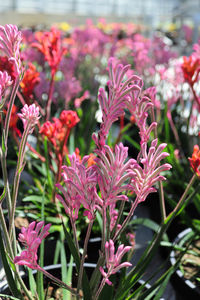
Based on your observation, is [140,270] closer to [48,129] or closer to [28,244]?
[28,244]

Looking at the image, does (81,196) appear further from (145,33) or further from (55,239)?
(145,33)

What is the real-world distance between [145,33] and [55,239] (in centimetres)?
456

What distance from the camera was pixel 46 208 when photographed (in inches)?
43.9

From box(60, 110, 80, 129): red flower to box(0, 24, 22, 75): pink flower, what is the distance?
0.30 metres

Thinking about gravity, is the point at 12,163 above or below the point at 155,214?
above

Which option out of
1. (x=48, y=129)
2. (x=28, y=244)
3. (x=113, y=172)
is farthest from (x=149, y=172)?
(x=48, y=129)

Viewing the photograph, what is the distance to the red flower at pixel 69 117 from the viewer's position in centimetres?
84

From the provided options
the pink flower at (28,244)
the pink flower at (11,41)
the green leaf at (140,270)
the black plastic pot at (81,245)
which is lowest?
the black plastic pot at (81,245)

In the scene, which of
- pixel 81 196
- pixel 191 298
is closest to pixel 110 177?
pixel 81 196

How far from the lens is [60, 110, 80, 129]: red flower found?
2.75ft

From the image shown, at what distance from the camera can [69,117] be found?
0.85 m

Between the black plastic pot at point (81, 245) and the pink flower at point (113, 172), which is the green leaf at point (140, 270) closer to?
the pink flower at point (113, 172)

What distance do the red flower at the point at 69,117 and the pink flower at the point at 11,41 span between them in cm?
30

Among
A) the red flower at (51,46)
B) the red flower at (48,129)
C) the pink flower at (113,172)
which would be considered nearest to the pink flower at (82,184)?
the pink flower at (113,172)
